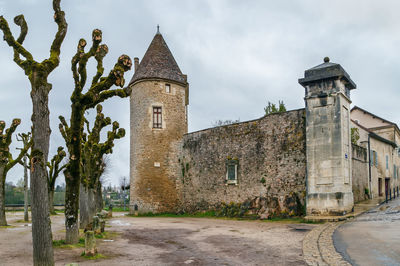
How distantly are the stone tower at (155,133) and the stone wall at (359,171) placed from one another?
10.8m

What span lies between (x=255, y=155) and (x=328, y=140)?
4908mm

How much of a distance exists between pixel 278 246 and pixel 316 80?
27.7 ft

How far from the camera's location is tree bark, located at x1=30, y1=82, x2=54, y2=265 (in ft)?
19.8

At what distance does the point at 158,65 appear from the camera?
24.0 metres

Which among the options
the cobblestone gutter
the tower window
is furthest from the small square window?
the cobblestone gutter

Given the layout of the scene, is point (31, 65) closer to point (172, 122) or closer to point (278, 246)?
point (278, 246)

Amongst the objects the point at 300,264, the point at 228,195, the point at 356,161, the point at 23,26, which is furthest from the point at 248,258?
the point at 356,161

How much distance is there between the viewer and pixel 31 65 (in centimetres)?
647

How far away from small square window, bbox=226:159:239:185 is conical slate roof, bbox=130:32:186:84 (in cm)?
745

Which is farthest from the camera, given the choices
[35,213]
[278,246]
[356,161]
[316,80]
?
[356,161]

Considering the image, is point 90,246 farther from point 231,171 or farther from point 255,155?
point 231,171

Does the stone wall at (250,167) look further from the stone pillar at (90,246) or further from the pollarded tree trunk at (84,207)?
the stone pillar at (90,246)

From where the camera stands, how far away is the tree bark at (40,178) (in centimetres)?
604

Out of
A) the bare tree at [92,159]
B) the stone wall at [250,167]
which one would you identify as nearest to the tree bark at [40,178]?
the bare tree at [92,159]
